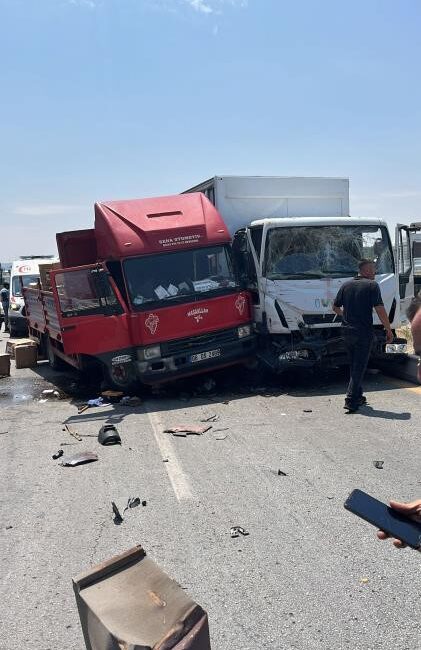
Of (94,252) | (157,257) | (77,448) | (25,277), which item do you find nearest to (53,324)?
(94,252)

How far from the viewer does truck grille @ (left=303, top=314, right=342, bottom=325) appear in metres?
8.77

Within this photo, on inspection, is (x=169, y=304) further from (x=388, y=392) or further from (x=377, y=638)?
(x=377, y=638)

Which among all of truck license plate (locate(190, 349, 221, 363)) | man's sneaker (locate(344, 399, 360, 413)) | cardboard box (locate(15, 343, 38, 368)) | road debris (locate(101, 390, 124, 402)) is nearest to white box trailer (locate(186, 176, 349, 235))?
truck license plate (locate(190, 349, 221, 363))

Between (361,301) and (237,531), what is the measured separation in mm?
4282

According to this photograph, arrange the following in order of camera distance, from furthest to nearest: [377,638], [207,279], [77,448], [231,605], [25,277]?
1. [25,277]
2. [207,279]
3. [77,448]
4. [231,605]
5. [377,638]

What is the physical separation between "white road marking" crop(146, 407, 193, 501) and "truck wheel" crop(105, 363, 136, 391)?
1.30 m

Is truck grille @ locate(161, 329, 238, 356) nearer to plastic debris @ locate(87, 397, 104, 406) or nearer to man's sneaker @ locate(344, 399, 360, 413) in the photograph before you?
A: plastic debris @ locate(87, 397, 104, 406)

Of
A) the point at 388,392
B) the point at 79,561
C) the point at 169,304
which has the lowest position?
the point at 388,392

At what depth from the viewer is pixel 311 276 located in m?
8.94

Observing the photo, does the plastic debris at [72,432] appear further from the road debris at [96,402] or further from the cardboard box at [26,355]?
the cardboard box at [26,355]

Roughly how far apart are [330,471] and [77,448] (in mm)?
2855

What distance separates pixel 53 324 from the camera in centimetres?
993

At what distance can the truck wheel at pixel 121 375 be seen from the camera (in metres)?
8.69

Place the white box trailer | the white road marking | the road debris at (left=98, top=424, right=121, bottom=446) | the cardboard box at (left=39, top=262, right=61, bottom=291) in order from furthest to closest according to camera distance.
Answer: the cardboard box at (left=39, top=262, right=61, bottom=291) < the white box trailer < the road debris at (left=98, top=424, right=121, bottom=446) < the white road marking
